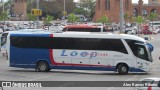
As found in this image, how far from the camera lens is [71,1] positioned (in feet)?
589

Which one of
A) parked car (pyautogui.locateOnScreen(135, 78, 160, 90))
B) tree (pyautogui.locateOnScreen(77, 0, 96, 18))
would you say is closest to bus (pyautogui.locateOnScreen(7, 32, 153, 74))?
parked car (pyautogui.locateOnScreen(135, 78, 160, 90))

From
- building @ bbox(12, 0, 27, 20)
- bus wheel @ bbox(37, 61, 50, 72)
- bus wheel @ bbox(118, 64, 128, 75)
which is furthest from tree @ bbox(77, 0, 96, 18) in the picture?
bus wheel @ bbox(118, 64, 128, 75)

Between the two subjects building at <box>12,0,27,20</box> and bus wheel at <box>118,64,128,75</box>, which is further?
building at <box>12,0,27,20</box>

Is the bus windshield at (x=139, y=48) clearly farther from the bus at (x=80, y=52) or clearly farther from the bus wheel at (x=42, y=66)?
the bus wheel at (x=42, y=66)

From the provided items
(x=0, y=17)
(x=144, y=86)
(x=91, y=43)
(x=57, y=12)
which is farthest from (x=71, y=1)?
(x=144, y=86)

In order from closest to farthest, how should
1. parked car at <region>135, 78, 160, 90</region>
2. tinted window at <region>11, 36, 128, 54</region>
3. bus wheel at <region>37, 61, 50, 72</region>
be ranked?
parked car at <region>135, 78, 160, 90</region>, tinted window at <region>11, 36, 128, 54</region>, bus wheel at <region>37, 61, 50, 72</region>

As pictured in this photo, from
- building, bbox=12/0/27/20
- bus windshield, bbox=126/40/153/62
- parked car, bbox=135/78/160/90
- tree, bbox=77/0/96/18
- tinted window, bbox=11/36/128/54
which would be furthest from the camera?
tree, bbox=77/0/96/18

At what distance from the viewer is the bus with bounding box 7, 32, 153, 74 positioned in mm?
29297

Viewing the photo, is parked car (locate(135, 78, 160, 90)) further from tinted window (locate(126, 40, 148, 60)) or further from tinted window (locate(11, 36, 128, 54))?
tinted window (locate(11, 36, 128, 54))

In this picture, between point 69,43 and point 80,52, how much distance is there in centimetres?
88

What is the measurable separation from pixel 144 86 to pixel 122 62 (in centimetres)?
1242

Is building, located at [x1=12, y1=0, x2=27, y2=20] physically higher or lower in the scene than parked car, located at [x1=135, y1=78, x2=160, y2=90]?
higher

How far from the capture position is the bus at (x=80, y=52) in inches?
1153

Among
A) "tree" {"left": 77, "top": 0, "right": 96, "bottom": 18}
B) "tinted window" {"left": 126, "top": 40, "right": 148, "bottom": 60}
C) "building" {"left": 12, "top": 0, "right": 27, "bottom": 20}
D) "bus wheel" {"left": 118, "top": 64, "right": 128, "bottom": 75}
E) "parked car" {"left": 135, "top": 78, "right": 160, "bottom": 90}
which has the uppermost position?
"tree" {"left": 77, "top": 0, "right": 96, "bottom": 18}
